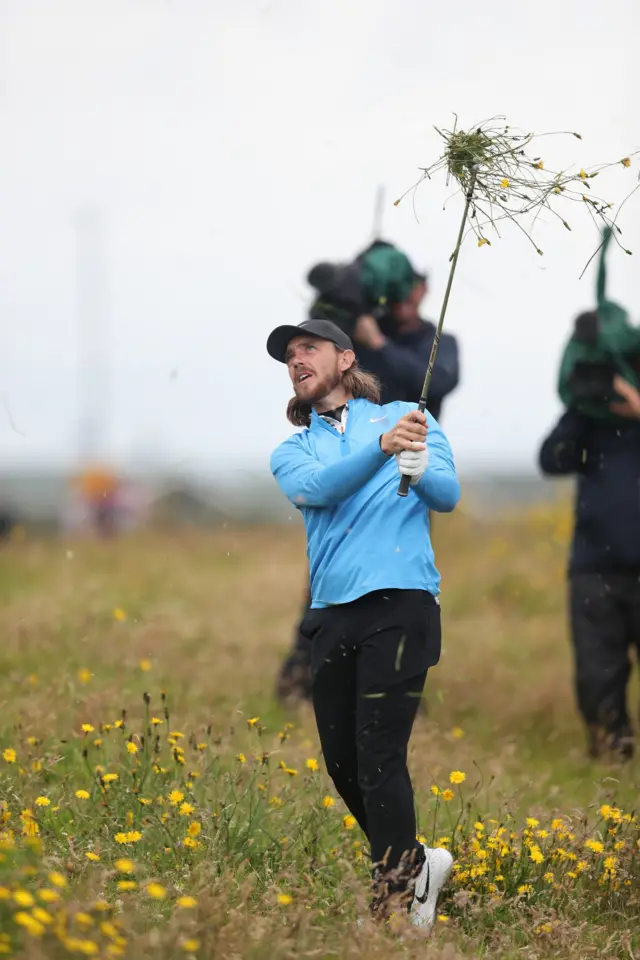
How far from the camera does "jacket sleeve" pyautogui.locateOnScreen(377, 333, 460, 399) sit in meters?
6.20

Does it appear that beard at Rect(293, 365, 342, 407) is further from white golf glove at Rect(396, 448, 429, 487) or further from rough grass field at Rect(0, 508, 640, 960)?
rough grass field at Rect(0, 508, 640, 960)

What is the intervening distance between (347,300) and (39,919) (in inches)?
163

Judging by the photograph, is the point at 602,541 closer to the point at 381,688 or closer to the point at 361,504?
the point at 361,504

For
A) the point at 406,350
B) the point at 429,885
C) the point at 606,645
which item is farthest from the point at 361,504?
the point at 606,645

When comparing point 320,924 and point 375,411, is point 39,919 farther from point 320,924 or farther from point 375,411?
point 375,411

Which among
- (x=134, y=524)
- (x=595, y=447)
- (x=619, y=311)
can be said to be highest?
(x=619, y=311)

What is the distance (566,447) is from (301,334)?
308 cm

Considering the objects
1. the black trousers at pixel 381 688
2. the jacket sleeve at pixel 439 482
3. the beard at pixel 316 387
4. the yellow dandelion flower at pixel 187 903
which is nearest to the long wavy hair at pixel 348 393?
the beard at pixel 316 387

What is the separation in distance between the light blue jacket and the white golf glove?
0.25 feet

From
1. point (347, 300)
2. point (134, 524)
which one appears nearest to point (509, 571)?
point (347, 300)

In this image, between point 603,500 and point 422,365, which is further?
point 603,500

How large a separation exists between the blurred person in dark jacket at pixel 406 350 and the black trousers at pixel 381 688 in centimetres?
224

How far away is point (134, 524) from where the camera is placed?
21.2 m

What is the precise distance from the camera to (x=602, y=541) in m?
6.77
